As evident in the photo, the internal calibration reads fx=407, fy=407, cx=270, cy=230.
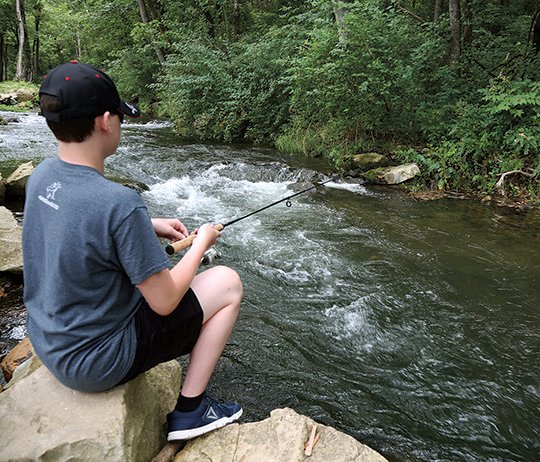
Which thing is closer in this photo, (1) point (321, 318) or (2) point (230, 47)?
(1) point (321, 318)

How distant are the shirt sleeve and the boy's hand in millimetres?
741

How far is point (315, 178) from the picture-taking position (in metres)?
8.72

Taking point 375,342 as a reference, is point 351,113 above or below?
above

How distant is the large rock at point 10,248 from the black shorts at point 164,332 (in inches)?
114

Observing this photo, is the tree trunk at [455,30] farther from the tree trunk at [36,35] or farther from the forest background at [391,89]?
the tree trunk at [36,35]

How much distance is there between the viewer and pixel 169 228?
91.2 inches

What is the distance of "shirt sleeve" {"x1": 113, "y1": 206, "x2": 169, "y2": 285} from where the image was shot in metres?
1.49

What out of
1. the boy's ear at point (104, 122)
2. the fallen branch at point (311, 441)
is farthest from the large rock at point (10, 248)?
the fallen branch at point (311, 441)

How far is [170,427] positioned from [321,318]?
79.8 inches

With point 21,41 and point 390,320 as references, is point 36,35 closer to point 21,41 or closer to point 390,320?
point 21,41

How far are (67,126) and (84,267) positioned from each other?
0.53m

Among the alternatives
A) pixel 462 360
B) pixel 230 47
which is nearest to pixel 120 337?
pixel 462 360

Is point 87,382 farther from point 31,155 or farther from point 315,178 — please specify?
point 31,155

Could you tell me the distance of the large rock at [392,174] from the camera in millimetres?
8141
